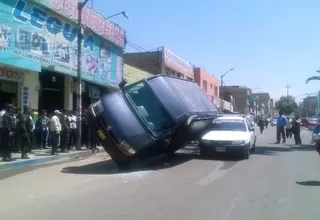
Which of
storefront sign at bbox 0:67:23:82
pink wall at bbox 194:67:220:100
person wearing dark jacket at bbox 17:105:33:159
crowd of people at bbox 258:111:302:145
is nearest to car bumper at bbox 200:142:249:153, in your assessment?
person wearing dark jacket at bbox 17:105:33:159

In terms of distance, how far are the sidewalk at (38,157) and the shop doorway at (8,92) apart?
2.43 meters

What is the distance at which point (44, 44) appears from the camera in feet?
59.7

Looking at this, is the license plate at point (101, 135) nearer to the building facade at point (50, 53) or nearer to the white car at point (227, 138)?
the white car at point (227, 138)

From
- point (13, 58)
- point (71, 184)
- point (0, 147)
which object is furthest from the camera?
point (13, 58)

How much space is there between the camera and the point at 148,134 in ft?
40.1

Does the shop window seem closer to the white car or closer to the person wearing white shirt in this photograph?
the person wearing white shirt

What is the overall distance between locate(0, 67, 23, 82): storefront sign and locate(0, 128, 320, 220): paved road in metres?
5.01

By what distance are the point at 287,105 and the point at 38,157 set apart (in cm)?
10157

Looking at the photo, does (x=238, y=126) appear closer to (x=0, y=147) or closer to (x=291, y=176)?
(x=291, y=176)

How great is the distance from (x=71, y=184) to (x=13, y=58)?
740 cm

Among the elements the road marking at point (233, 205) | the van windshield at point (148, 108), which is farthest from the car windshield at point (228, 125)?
the road marking at point (233, 205)

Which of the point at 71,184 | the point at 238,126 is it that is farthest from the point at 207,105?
the point at 71,184

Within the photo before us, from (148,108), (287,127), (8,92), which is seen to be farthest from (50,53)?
(287,127)

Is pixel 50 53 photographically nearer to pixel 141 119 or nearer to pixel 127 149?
pixel 141 119
